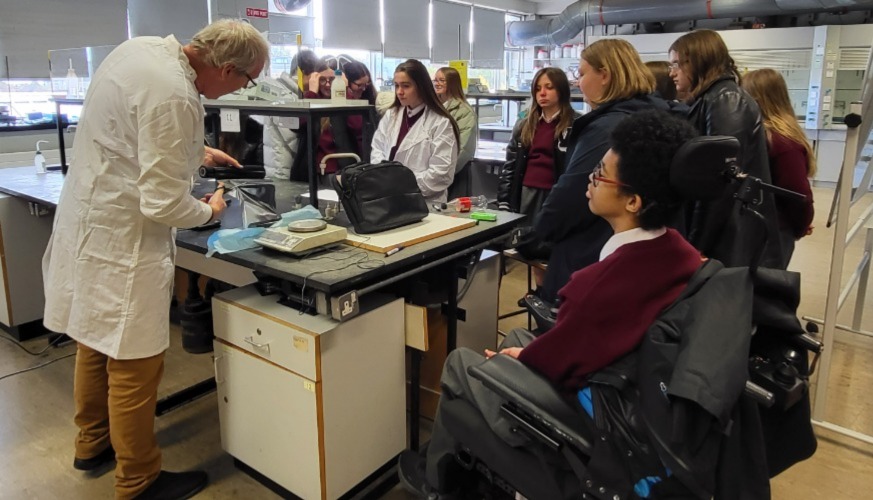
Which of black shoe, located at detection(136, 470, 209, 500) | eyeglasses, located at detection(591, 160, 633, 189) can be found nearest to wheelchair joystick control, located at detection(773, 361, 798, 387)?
eyeglasses, located at detection(591, 160, 633, 189)

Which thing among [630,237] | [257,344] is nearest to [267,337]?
[257,344]

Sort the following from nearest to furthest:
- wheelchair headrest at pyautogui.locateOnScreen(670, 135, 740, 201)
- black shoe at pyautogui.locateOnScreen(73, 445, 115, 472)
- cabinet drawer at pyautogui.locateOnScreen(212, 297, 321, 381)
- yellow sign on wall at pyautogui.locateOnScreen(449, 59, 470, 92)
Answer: wheelchair headrest at pyautogui.locateOnScreen(670, 135, 740, 201), cabinet drawer at pyautogui.locateOnScreen(212, 297, 321, 381), black shoe at pyautogui.locateOnScreen(73, 445, 115, 472), yellow sign on wall at pyautogui.locateOnScreen(449, 59, 470, 92)

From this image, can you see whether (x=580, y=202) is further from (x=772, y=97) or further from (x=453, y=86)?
(x=453, y=86)

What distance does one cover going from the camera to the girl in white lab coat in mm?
2713

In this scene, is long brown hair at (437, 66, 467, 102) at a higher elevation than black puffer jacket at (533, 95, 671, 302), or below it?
higher

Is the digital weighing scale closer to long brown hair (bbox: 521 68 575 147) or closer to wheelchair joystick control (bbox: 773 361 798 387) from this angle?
wheelchair joystick control (bbox: 773 361 798 387)

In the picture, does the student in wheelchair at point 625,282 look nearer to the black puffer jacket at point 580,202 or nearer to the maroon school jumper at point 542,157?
the black puffer jacket at point 580,202

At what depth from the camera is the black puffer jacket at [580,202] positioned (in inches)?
77.7

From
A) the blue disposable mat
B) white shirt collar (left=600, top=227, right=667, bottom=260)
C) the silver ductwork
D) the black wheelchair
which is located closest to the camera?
the black wheelchair

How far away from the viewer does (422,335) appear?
188cm

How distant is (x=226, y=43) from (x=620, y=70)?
4.11 ft

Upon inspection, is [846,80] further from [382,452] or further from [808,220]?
[382,452]

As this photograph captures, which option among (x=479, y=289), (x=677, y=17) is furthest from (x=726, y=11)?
(x=479, y=289)

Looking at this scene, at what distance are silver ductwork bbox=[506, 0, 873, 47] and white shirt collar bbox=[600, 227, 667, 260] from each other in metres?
7.03
